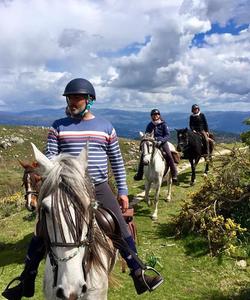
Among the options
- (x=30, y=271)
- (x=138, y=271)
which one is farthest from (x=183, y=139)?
(x=30, y=271)

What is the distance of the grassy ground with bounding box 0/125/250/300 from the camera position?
9.17 m

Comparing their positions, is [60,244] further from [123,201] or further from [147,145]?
[147,145]

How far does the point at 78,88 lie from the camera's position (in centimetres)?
531

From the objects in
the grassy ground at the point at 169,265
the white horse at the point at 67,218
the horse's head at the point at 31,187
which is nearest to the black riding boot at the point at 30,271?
the white horse at the point at 67,218

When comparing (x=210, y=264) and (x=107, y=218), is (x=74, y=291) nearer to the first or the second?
(x=107, y=218)

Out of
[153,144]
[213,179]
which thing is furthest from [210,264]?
[153,144]

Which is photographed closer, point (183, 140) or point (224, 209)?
point (224, 209)

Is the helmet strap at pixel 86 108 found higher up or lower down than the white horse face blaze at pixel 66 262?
higher up

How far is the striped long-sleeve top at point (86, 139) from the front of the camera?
5387 millimetres

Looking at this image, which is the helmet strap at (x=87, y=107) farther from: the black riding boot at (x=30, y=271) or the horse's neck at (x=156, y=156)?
the horse's neck at (x=156, y=156)

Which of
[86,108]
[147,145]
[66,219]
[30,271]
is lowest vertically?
[30,271]

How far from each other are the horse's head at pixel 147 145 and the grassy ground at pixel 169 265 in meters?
2.09

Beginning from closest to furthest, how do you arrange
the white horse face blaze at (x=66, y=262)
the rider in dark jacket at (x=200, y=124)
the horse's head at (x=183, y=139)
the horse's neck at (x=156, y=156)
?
the white horse face blaze at (x=66, y=262) → the horse's neck at (x=156, y=156) → the horse's head at (x=183, y=139) → the rider in dark jacket at (x=200, y=124)

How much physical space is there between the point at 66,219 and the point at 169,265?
729cm
